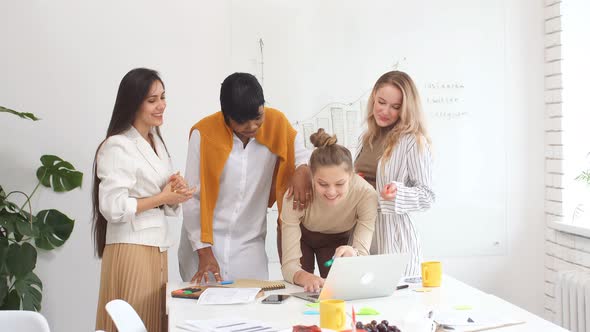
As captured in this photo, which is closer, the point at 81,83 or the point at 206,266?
the point at 206,266

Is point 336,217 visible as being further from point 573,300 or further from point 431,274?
point 573,300

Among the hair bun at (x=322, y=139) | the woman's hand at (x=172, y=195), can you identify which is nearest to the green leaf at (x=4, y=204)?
the woman's hand at (x=172, y=195)

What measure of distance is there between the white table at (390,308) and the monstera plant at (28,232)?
142 cm

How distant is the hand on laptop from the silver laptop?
5 cm

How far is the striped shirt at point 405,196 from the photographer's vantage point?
2.85 m

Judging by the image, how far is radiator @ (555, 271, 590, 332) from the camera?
3785 mm

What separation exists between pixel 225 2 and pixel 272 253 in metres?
1.57

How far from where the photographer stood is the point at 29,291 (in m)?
3.66

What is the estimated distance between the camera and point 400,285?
267 cm

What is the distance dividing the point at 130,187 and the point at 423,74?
7.64 ft

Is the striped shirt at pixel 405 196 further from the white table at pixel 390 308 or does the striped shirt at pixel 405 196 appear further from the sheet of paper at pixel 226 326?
the sheet of paper at pixel 226 326

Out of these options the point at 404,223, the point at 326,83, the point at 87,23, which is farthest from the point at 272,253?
the point at 87,23

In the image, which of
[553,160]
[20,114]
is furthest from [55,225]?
[553,160]

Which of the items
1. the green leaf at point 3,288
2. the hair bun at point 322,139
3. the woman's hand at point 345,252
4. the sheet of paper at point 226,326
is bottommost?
the green leaf at point 3,288
